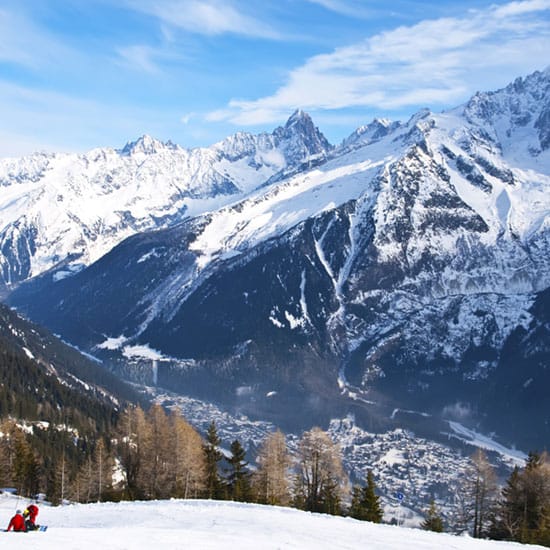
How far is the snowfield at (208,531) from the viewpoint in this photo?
51.5 meters

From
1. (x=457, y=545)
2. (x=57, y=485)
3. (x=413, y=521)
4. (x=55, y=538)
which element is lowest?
(x=413, y=521)

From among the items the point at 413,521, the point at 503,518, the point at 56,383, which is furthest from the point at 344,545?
the point at 56,383

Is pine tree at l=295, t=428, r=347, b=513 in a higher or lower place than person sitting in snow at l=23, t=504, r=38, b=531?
lower

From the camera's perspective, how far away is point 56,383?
196m

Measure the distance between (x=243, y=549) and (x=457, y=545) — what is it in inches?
800

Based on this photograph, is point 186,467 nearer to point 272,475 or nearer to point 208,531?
point 272,475

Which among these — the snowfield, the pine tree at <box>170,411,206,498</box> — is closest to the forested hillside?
the pine tree at <box>170,411,206,498</box>

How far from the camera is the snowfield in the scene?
169 feet

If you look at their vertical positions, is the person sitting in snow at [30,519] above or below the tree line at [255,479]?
above

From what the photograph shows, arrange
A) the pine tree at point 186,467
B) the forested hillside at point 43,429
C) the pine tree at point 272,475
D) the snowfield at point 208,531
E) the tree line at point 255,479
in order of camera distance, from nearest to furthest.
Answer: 1. the snowfield at point 208,531
2. the tree line at point 255,479
3. the pine tree at point 186,467
4. the pine tree at point 272,475
5. the forested hillside at point 43,429

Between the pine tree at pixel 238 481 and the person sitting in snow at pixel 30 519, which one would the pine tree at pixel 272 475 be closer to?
the pine tree at pixel 238 481

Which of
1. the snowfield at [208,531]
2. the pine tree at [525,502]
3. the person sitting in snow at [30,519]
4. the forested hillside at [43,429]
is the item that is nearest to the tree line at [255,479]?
the pine tree at [525,502]

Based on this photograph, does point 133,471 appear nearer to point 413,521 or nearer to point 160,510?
point 160,510

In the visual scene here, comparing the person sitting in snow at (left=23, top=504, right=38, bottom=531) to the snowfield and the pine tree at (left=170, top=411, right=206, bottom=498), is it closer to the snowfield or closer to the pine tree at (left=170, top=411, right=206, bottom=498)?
the snowfield
